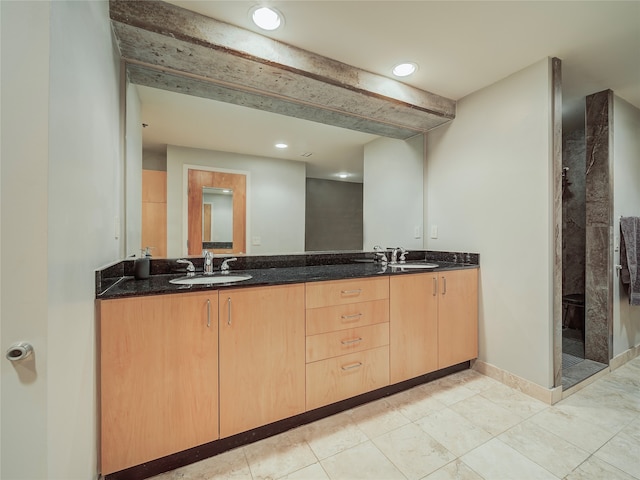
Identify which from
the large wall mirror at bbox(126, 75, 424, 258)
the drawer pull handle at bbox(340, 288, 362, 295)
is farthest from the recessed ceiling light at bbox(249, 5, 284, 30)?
the drawer pull handle at bbox(340, 288, 362, 295)

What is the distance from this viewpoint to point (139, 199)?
66.1 inches

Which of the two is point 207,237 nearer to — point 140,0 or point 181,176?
point 181,176

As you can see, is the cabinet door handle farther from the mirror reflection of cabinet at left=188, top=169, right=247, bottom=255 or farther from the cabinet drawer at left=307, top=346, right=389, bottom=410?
the mirror reflection of cabinet at left=188, top=169, right=247, bottom=255

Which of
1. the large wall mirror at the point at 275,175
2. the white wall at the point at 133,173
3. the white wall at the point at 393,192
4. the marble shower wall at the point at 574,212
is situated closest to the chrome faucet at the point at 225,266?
the large wall mirror at the point at 275,175

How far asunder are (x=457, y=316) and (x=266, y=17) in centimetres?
235

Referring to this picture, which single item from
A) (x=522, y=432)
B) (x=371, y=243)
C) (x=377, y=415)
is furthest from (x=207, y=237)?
(x=522, y=432)

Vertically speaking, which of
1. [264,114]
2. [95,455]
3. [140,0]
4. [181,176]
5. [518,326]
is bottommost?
[95,455]

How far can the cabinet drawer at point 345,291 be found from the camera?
61.4 inches

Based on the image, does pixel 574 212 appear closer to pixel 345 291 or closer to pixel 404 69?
pixel 404 69

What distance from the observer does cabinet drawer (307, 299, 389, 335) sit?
1556 millimetres

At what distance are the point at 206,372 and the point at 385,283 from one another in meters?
1.16

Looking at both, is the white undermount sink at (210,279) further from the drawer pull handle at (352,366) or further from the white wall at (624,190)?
the white wall at (624,190)

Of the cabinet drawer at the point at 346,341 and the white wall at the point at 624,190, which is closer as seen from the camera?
the cabinet drawer at the point at 346,341

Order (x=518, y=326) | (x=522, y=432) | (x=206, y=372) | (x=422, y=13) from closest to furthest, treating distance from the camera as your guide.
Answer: (x=206, y=372), (x=422, y=13), (x=522, y=432), (x=518, y=326)
